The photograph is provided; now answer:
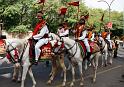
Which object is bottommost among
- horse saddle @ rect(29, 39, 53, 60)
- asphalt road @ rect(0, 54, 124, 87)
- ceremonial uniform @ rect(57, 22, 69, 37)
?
asphalt road @ rect(0, 54, 124, 87)

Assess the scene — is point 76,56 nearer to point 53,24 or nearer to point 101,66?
point 101,66

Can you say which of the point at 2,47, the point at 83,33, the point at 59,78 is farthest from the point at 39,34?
the point at 59,78

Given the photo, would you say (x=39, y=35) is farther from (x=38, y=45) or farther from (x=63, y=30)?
(x=63, y=30)

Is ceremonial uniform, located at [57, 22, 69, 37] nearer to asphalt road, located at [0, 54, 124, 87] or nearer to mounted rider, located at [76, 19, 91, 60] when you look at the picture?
mounted rider, located at [76, 19, 91, 60]

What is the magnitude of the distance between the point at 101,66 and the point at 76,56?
309 inches

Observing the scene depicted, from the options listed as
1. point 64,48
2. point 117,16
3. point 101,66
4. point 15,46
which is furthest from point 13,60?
point 117,16

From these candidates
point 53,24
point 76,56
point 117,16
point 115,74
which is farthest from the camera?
point 117,16

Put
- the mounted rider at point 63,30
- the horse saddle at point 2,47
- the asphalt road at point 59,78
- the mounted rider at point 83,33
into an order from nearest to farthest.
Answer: the horse saddle at point 2,47 → the asphalt road at point 59,78 → the mounted rider at point 63,30 → the mounted rider at point 83,33

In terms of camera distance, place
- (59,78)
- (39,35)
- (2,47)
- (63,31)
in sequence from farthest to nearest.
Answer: (59,78), (63,31), (2,47), (39,35)

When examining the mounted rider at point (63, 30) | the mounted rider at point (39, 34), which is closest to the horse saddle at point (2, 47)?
the mounted rider at point (39, 34)

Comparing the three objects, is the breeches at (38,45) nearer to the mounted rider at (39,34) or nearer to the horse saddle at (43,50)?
the mounted rider at (39,34)

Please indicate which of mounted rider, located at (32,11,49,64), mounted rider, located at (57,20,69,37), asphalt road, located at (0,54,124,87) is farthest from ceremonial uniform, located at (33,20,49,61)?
asphalt road, located at (0,54,124,87)

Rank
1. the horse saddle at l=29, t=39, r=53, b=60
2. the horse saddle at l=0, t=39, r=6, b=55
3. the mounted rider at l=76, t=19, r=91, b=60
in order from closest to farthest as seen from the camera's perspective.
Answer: the horse saddle at l=29, t=39, r=53, b=60 < the horse saddle at l=0, t=39, r=6, b=55 < the mounted rider at l=76, t=19, r=91, b=60

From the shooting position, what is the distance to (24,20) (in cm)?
4466
